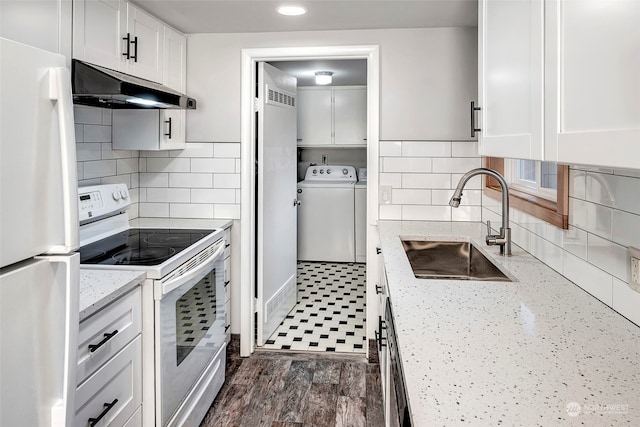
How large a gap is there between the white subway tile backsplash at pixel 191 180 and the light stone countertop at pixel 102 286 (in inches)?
49.9

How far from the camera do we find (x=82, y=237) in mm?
2270

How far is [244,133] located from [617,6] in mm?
2389

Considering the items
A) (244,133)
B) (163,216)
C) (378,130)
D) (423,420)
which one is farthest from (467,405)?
(163,216)

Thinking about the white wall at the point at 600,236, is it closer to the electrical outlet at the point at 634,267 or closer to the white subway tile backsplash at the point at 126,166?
the electrical outlet at the point at 634,267

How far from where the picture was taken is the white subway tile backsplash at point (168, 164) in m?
3.02

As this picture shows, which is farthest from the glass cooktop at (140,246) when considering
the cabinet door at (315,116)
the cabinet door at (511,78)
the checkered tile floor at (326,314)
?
the cabinet door at (315,116)

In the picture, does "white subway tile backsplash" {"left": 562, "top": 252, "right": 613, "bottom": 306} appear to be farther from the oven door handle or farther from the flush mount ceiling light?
the flush mount ceiling light

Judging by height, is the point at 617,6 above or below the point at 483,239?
above

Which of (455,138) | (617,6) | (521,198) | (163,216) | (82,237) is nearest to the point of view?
(617,6)

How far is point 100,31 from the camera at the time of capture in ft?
6.74

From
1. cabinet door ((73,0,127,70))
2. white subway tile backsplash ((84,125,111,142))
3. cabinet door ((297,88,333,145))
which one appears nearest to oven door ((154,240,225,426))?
white subway tile backsplash ((84,125,111,142))

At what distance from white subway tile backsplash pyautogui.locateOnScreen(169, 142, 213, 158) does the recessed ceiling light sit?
942 millimetres

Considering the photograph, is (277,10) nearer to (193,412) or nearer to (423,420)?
(193,412)

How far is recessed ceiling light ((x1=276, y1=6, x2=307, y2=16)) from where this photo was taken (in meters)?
2.37
